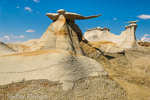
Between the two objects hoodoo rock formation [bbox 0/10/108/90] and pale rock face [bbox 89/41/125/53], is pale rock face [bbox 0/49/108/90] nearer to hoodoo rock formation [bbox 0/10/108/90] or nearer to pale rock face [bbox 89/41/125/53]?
hoodoo rock formation [bbox 0/10/108/90]

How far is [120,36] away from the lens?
20766mm

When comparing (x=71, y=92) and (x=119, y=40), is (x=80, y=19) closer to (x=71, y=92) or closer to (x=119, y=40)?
(x=71, y=92)

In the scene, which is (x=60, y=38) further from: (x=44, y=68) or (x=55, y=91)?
(x=55, y=91)

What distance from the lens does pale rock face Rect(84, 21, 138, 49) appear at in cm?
1773

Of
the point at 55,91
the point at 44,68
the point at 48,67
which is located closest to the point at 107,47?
the point at 48,67

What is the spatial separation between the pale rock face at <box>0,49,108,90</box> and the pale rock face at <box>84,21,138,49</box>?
1569 cm

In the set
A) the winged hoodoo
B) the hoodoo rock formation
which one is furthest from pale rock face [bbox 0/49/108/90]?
the winged hoodoo

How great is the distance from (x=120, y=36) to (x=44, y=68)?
19.9 meters

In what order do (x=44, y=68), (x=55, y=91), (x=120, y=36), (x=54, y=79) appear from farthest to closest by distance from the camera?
(x=120, y=36)
(x=44, y=68)
(x=54, y=79)
(x=55, y=91)

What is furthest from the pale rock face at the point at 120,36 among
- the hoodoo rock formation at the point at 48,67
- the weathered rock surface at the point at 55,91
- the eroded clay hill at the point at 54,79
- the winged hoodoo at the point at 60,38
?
the weathered rock surface at the point at 55,91

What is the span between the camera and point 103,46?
12.1 m

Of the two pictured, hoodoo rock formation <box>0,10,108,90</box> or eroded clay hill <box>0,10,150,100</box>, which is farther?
hoodoo rock formation <box>0,10,108,90</box>

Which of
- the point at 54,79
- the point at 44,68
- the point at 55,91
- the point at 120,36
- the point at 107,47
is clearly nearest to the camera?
the point at 55,91

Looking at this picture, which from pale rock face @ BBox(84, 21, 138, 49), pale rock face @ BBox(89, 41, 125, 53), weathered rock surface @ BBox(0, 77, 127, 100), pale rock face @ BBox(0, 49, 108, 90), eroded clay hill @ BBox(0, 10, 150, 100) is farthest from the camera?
pale rock face @ BBox(84, 21, 138, 49)
